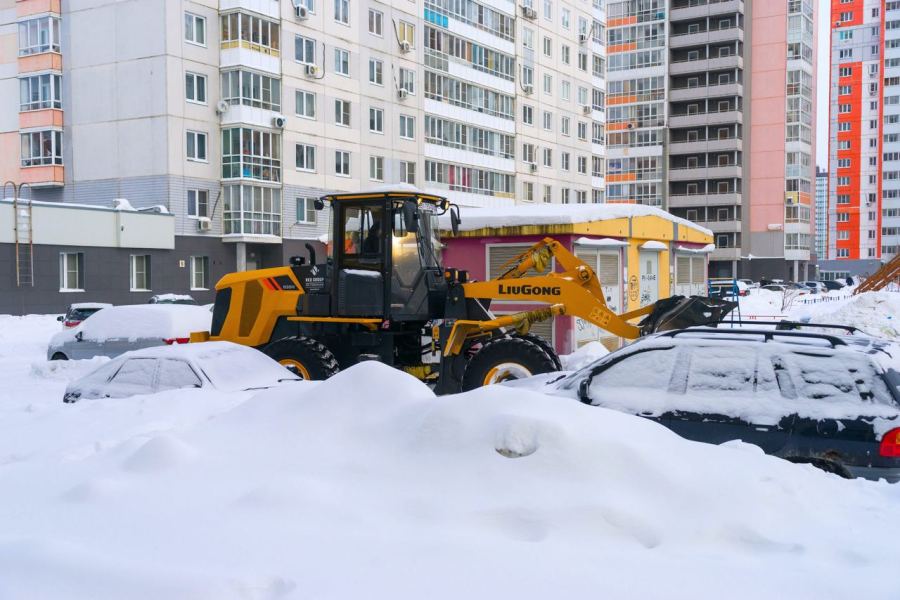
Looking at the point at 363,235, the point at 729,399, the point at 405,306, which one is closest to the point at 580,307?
the point at 405,306

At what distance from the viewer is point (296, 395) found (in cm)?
661

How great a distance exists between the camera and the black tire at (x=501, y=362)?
38.1ft

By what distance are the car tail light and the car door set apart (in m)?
0.67

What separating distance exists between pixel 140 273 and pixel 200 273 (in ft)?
9.32

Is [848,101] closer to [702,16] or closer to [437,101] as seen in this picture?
[702,16]

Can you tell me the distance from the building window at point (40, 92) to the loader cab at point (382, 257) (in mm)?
33912

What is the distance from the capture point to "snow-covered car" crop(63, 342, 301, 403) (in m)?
10.3

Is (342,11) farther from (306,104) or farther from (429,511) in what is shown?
(429,511)

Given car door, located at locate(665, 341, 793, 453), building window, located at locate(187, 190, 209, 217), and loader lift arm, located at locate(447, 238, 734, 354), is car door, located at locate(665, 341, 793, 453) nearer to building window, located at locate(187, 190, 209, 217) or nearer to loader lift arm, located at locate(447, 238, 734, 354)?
loader lift arm, located at locate(447, 238, 734, 354)

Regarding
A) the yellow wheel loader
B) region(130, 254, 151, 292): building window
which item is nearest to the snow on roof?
the yellow wheel loader

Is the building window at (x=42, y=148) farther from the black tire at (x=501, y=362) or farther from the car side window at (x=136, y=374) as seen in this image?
the black tire at (x=501, y=362)

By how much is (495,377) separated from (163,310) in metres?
7.50

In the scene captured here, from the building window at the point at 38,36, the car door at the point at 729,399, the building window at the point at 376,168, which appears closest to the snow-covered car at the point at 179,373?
the car door at the point at 729,399

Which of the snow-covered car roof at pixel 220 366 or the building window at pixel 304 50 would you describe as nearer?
the snow-covered car roof at pixel 220 366
